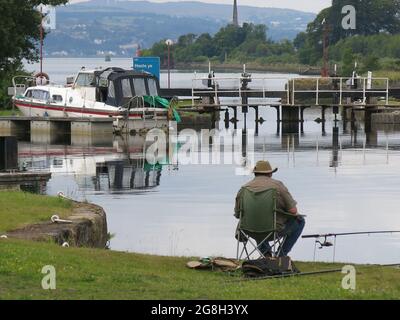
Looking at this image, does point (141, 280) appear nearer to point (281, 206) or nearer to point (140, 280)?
point (140, 280)

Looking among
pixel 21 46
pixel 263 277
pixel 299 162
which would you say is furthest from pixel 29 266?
pixel 21 46

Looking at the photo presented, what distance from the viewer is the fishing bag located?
16.7 metres

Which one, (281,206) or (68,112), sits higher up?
(281,206)

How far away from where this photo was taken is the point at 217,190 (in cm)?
3578

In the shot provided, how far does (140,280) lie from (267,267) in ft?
6.01

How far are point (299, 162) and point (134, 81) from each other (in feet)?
48.2

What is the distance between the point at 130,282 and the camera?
15562mm

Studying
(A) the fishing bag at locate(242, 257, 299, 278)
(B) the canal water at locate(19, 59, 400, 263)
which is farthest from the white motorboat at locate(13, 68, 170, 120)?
(A) the fishing bag at locate(242, 257, 299, 278)

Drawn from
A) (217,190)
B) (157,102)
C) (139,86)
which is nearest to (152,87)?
(139,86)

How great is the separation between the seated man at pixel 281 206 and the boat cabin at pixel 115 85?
39238 millimetres

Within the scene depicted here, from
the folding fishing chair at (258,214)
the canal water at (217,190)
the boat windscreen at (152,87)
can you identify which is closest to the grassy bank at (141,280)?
the folding fishing chair at (258,214)

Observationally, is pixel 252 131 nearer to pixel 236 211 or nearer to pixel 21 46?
Result: pixel 21 46

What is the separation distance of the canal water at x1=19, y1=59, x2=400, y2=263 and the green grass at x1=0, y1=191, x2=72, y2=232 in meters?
1.47

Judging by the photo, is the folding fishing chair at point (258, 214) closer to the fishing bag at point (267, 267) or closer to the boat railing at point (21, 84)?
the fishing bag at point (267, 267)
